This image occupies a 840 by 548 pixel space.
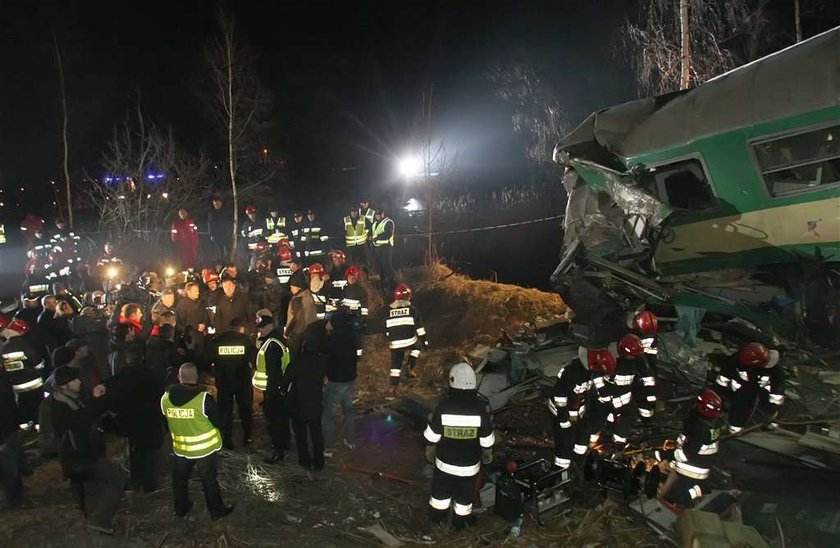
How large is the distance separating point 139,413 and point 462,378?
3.13 meters

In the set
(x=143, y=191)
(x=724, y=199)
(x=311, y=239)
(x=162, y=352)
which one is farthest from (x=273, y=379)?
(x=143, y=191)

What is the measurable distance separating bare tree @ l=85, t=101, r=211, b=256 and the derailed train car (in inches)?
428

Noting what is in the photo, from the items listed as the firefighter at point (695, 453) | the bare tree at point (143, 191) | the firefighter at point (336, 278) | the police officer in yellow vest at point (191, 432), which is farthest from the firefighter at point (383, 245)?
the firefighter at point (695, 453)

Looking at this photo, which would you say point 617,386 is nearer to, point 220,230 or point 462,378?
point 462,378

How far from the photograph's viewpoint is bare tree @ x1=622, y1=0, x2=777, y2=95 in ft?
44.9

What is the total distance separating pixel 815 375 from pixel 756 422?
0.94m

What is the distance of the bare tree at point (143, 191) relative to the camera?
14547 millimetres

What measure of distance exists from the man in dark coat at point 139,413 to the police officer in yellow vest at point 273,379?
41.9 inches

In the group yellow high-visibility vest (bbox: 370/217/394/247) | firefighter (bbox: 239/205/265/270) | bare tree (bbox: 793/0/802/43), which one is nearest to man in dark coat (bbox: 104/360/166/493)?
yellow high-visibility vest (bbox: 370/217/394/247)

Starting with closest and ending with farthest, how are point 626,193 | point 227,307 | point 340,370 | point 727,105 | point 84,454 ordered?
1. point 84,454
2. point 340,370
3. point 727,105
4. point 227,307
5. point 626,193

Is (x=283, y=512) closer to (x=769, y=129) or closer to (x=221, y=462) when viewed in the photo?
(x=221, y=462)

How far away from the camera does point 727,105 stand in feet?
22.7

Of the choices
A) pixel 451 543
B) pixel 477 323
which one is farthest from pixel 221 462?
pixel 477 323

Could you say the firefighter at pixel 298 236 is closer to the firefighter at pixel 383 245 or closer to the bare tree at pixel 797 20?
the firefighter at pixel 383 245
